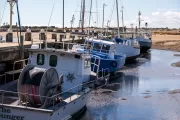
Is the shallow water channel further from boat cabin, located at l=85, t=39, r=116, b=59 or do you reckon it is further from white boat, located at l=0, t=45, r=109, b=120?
boat cabin, located at l=85, t=39, r=116, b=59

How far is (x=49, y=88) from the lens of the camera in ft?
47.5

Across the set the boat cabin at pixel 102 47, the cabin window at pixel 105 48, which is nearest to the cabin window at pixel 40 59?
the boat cabin at pixel 102 47

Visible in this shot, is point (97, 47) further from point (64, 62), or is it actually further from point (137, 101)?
point (64, 62)

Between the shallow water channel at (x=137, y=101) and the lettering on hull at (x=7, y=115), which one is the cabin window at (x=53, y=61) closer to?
the shallow water channel at (x=137, y=101)

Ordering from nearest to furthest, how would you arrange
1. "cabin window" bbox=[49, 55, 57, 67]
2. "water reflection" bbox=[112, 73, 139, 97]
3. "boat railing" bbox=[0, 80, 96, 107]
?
1. "boat railing" bbox=[0, 80, 96, 107]
2. "cabin window" bbox=[49, 55, 57, 67]
3. "water reflection" bbox=[112, 73, 139, 97]

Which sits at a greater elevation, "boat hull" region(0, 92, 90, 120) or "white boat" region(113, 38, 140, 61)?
"white boat" region(113, 38, 140, 61)

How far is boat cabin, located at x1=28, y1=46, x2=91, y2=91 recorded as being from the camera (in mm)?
17531

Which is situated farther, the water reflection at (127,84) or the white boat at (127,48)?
the white boat at (127,48)

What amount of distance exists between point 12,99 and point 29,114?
99.1 inches

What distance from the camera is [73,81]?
1794 centimetres


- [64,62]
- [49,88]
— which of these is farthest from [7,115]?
[64,62]

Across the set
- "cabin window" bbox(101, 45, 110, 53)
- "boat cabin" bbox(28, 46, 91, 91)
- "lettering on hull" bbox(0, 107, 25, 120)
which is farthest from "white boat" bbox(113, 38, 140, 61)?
"lettering on hull" bbox(0, 107, 25, 120)

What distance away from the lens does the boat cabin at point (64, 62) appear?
1753 centimetres

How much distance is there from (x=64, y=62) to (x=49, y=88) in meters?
3.42
